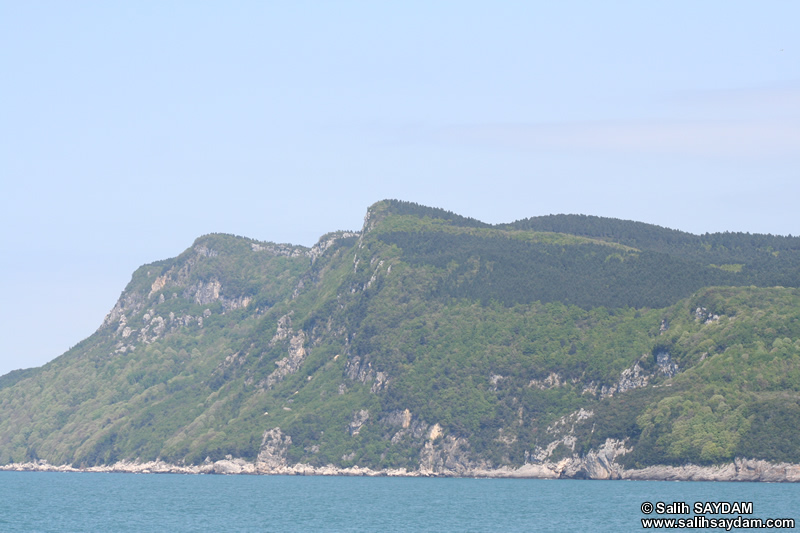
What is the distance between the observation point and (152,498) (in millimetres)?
190375

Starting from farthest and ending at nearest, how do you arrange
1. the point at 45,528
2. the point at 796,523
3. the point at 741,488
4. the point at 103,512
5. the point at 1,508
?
the point at 741,488 < the point at 1,508 < the point at 103,512 < the point at 45,528 < the point at 796,523

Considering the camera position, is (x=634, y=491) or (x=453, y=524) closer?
(x=453, y=524)

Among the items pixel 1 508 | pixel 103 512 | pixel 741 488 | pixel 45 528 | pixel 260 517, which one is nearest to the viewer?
pixel 45 528

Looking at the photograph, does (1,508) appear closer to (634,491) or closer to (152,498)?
(152,498)

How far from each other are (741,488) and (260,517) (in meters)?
81.2

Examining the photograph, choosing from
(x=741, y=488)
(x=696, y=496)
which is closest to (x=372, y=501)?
(x=696, y=496)

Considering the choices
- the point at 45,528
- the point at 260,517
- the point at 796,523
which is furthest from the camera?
the point at 260,517

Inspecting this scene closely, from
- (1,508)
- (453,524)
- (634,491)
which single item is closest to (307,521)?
(453,524)

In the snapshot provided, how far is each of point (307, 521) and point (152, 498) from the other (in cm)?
5632

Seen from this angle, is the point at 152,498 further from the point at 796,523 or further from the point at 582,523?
the point at 796,523

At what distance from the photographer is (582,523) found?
137 m

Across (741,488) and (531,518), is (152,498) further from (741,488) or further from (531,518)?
(741,488)

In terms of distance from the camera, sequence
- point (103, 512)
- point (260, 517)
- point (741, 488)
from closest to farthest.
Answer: point (260, 517)
point (103, 512)
point (741, 488)

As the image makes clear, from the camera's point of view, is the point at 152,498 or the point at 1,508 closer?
the point at 1,508
